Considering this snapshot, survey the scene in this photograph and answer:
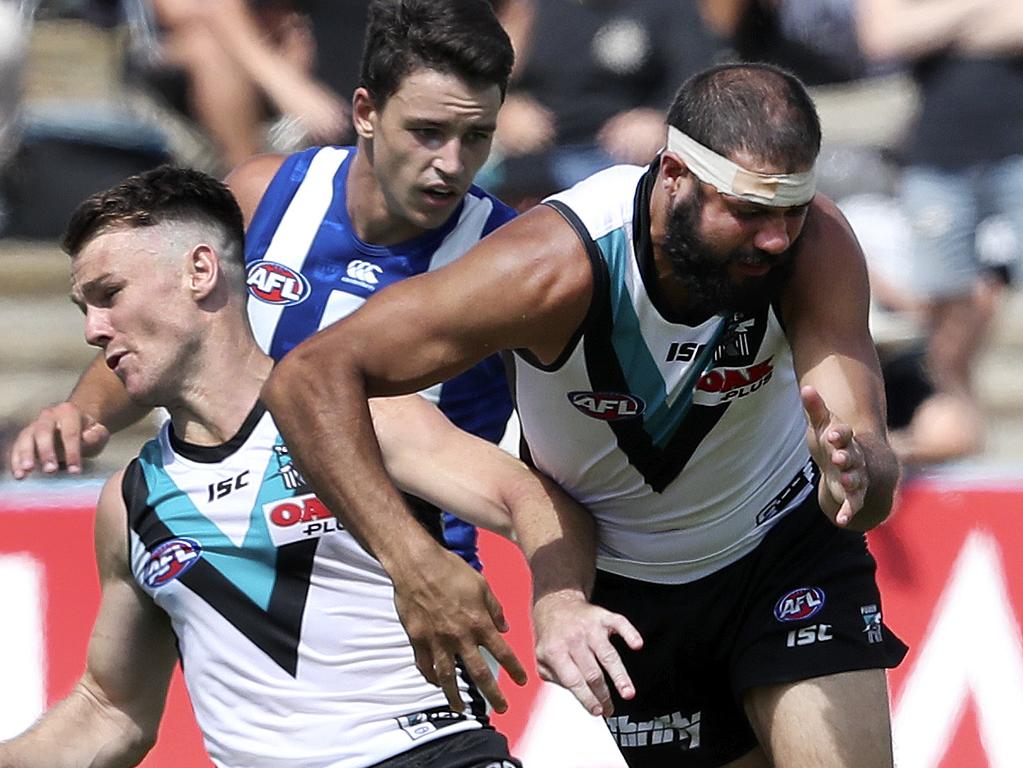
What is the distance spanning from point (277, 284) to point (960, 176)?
304 centimetres

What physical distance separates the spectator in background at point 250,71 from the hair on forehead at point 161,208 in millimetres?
3032

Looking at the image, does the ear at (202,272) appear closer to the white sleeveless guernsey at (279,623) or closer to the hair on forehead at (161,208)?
the hair on forehead at (161,208)

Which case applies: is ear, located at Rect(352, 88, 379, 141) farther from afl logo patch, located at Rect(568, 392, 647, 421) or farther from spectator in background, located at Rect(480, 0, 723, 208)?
spectator in background, located at Rect(480, 0, 723, 208)

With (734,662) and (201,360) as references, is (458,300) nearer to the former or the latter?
(201,360)

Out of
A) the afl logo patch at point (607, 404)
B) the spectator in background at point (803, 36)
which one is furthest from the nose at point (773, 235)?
the spectator in background at point (803, 36)

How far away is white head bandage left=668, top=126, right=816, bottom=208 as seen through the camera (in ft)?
10.9

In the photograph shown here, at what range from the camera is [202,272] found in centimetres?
372

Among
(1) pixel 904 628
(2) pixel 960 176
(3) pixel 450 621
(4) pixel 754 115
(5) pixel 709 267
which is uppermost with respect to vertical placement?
(4) pixel 754 115

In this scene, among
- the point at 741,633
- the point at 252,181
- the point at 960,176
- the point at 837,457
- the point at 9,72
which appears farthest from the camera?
the point at 9,72

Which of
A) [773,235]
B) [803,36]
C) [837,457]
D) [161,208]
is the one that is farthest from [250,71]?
[837,457]

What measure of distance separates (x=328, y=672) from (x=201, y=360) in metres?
0.70

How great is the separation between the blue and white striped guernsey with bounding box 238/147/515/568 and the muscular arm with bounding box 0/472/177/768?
0.81 meters

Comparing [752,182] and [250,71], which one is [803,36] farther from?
[752,182]

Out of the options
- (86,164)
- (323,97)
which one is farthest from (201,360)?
(86,164)
